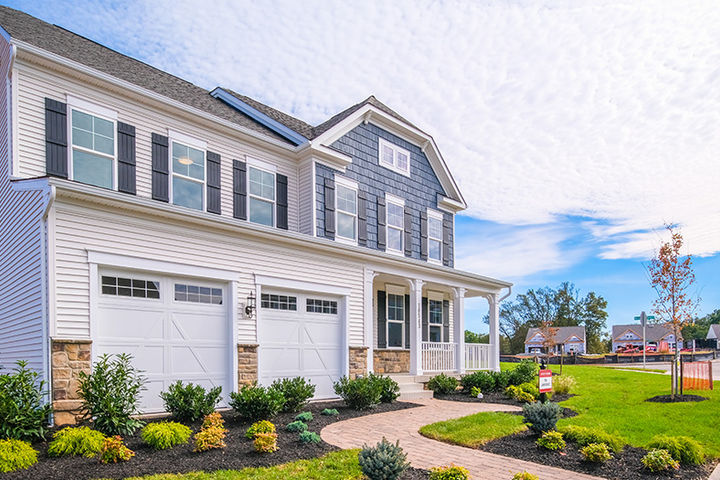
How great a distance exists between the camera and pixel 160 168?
11977 mm

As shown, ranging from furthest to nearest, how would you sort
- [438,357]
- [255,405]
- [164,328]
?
[438,357] < [164,328] < [255,405]

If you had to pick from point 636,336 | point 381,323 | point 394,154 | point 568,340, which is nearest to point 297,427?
point 381,323

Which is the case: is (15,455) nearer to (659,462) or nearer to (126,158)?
(126,158)

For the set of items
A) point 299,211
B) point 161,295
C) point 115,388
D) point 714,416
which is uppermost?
point 299,211

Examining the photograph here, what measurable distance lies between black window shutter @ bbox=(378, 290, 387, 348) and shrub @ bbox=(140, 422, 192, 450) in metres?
9.31

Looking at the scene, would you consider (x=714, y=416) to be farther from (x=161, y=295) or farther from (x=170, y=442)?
(x=161, y=295)

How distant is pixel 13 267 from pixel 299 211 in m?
7.11

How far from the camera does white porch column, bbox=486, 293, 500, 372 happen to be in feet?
55.9

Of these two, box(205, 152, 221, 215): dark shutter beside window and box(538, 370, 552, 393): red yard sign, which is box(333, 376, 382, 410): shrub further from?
box(205, 152, 221, 215): dark shutter beside window

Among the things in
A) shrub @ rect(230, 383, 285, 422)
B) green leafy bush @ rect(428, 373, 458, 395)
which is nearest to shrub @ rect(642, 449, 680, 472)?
shrub @ rect(230, 383, 285, 422)

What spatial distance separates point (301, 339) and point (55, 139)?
644 cm

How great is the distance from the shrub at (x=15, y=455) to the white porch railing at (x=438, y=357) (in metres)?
10.3

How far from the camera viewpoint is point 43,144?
33.1 feet

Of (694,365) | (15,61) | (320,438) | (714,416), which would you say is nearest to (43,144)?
(15,61)
